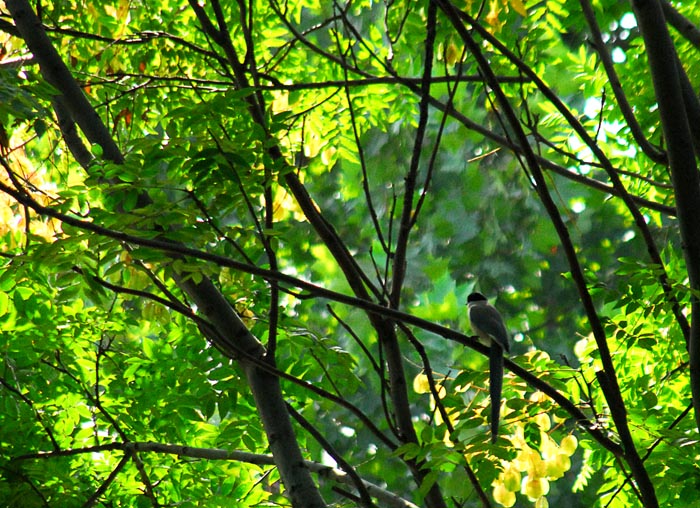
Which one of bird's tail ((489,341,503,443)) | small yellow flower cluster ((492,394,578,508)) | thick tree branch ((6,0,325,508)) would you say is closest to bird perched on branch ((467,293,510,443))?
bird's tail ((489,341,503,443))

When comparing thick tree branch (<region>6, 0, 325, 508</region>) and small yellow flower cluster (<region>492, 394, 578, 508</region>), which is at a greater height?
thick tree branch (<region>6, 0, 325, 508</region>)

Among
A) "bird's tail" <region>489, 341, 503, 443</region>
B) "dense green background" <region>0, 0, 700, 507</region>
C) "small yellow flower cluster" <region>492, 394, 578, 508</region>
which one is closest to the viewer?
"dense green background" <region>0, 0, 700, 507</region>

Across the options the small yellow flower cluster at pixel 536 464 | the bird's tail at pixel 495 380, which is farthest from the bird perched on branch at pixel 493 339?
the small yellow flower cluster at pixel 536 464

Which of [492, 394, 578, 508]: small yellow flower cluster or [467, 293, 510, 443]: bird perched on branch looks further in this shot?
[492, 394, 578, 508]: small yellow flower cluster

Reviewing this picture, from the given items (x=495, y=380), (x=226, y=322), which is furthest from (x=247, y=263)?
(x=495, y=380)

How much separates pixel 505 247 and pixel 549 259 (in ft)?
2.17

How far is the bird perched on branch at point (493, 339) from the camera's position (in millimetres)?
2437

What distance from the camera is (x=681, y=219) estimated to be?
6.95 ft

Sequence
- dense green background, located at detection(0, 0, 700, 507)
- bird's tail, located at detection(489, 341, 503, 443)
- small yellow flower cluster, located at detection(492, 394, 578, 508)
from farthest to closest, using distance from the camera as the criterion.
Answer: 1. small yellow flower cluster, located at detection(492, 394, 578, 508)
2. bird's tail, located at detection(489, 341, 503, 443)
3. dense green background, located at detection(0, 0, 700, 507)

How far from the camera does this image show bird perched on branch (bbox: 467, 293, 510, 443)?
244 centimetres

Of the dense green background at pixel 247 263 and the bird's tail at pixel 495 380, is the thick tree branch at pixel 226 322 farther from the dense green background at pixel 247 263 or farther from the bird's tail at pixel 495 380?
the bird's tail at pixel 495 380

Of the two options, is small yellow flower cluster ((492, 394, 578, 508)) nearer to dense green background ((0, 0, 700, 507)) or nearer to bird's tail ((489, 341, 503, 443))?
dense green background ((0, 0, 700, 507))

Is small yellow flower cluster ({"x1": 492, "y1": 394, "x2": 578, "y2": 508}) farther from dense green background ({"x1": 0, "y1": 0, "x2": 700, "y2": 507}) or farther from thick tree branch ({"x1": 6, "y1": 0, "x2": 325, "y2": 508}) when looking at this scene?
thick tree branch ({"x1": 6, "y1": 0, "x2": 325, "y2": 508})

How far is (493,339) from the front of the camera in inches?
115
